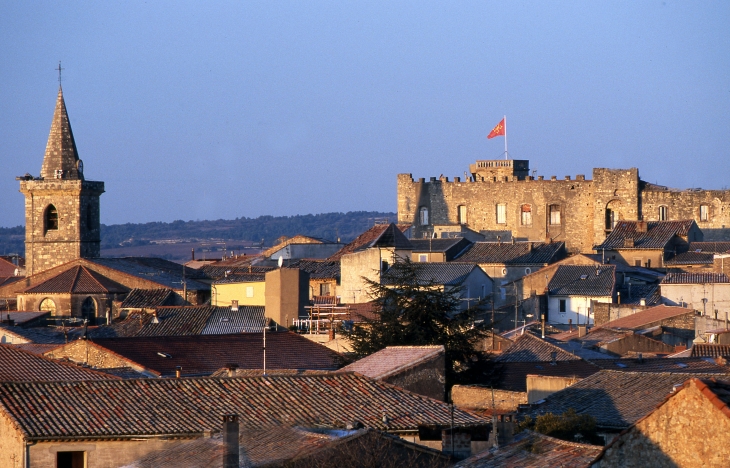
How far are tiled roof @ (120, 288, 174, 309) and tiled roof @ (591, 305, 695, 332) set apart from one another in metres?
15.3

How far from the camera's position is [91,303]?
187 ft

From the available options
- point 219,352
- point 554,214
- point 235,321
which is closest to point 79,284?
point 235,321

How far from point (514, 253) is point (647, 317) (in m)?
20.5

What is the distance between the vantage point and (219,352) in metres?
31.0

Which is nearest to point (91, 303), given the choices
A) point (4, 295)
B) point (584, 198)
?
point (4, 295)

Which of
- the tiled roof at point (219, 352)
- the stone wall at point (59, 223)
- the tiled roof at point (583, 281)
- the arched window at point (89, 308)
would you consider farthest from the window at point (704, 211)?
the tiled roof at point (219, 352)

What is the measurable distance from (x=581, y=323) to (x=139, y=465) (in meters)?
35.6

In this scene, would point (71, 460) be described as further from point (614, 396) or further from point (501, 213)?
point (501, 213)

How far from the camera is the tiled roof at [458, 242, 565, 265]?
61312 mm

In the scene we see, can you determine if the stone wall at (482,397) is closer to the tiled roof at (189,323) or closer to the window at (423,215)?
the tiled roof at (189,323)

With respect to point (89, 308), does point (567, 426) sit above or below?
above

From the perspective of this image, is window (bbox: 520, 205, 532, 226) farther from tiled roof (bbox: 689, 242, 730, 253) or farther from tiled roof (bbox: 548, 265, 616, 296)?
tiled roof (bbox: 548, 265, 616, 296)

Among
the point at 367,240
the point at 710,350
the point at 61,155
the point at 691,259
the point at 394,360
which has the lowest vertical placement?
the point at 710,350

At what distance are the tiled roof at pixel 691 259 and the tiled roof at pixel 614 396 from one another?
35506 millimetres
